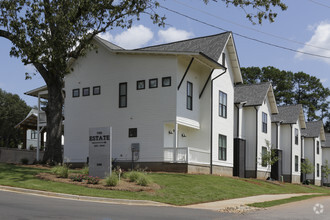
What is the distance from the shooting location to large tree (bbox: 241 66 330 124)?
82.2m

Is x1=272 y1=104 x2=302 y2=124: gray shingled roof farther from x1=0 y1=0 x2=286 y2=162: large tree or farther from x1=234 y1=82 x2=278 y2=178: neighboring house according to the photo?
x1=0 y1=0 x2=286 y2=162: large tree

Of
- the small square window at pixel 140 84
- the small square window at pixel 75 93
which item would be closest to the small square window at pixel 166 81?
the small square window at pixel 140 84

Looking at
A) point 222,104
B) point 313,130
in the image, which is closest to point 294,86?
point 313,130

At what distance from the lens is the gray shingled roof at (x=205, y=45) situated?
3123 cm

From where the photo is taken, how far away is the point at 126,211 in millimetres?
13414

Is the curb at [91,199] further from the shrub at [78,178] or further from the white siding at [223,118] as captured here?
the white siding at [223,118]

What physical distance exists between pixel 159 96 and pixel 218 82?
17.8 feet

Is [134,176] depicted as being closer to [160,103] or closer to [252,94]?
[160,103]

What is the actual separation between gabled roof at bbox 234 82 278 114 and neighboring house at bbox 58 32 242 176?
5.10 metres

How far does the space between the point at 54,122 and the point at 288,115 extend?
1108 inches

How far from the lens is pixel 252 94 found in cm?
3991

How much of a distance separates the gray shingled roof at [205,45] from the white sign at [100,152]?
11.2m

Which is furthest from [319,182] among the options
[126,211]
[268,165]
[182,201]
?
[126,211]

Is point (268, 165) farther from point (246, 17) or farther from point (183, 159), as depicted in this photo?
point (246, 17)
